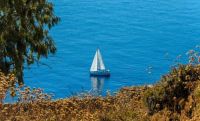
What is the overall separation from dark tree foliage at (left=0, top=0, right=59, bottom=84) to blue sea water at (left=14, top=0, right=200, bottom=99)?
21.7 meters

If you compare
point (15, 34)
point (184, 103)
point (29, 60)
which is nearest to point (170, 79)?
point (184, 103)

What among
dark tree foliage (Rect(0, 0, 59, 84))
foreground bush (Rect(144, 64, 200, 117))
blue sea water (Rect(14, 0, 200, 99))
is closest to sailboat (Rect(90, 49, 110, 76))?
blue sea water (Rect(14, 0, 200, 99))

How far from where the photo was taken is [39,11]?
553 inches

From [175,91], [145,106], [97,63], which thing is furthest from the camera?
[97,63]

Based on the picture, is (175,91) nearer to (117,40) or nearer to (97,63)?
(97,63)

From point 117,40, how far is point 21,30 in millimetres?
37028

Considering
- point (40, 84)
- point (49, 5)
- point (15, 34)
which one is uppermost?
point (49, 5)

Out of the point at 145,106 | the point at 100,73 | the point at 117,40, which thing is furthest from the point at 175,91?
the point at 117,40

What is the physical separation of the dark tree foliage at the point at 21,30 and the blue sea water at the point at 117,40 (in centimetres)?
2171

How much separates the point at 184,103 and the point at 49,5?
9044mm

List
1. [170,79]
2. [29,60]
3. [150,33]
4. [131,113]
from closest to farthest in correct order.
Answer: [131,113] → [170,79] → [29,60] → [150,33]

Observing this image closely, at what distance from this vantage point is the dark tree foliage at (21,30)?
1369cm

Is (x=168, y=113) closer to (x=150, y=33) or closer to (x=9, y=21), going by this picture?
(x=9, y=21)

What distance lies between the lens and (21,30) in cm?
1381
